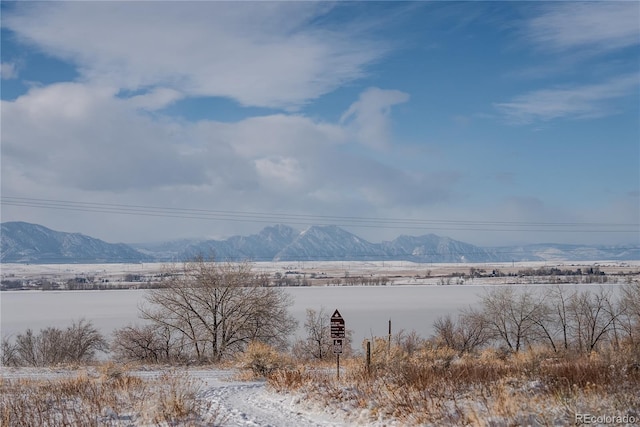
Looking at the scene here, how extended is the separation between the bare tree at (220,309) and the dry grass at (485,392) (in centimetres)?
2632

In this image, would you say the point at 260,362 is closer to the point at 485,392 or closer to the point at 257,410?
the point at 257,410

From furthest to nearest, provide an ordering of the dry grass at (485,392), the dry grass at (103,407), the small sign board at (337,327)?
the small sign board at (337,327) < the dry grass at (103,407) < the dry grass at (485,392)

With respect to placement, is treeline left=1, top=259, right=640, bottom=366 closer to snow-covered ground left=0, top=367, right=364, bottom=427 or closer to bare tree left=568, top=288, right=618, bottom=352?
bare tree left=568, top=288, right=618, bottom=352

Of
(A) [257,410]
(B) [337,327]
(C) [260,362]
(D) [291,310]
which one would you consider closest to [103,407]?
(A) [257,410]

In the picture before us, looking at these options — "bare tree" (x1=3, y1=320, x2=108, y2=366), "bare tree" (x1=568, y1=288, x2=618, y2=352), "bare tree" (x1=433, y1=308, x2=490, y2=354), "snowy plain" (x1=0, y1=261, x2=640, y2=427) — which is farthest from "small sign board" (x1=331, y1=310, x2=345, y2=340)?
"bare tree" (x1=568, y1=288, x2=618, y2=352)

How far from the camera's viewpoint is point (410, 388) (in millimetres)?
11500

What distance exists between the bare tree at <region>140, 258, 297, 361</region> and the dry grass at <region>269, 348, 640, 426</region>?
2632 cm

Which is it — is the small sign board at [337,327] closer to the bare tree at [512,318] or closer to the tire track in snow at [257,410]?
the tire track in snow at [257,410]

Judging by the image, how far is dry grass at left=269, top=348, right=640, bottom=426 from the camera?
356 inches

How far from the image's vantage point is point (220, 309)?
137 ft

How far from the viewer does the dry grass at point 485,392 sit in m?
9.05

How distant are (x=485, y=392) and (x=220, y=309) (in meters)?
32.6

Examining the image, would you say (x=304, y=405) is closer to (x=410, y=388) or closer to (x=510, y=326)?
(x=410, y=388)

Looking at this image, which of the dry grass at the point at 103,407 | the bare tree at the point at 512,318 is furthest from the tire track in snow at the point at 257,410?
the bare tree at the point at 512,318
